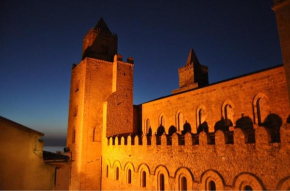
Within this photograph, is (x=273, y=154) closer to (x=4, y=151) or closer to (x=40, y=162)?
(x=40, y=162)

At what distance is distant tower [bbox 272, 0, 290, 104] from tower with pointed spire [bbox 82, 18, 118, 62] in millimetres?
15146

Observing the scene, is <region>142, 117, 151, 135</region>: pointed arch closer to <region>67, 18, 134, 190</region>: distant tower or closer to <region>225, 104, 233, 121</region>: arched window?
Answer: <region>67, 18, 134, 190</region>: distant tower

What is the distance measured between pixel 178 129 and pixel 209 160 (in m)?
7.17

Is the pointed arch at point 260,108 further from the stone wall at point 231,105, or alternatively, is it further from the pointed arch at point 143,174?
the pointed arch at point 143,174

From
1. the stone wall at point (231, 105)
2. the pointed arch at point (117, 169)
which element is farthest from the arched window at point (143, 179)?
the stone wall at point (231, 105)

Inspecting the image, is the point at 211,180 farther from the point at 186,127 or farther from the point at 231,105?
the point at 186,127

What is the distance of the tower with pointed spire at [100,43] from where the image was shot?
21.0 meters

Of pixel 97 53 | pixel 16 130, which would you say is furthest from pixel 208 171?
pixel 97 53

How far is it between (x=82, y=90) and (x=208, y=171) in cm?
1310

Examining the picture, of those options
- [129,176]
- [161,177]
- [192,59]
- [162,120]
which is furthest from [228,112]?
[192,59]

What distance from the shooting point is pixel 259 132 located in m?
7.89

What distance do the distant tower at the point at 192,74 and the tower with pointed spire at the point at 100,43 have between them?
11.3 m

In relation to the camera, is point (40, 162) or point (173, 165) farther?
point (173, 165)

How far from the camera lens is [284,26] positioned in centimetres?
899
